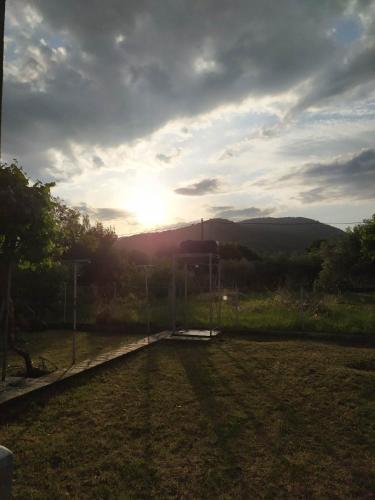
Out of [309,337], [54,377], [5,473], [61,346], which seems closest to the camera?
[5,473]

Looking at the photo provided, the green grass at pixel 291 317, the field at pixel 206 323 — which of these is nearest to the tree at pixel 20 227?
the field at pixel 206 323

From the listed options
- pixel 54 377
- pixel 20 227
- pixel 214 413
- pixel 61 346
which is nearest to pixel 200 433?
pixel 214 413

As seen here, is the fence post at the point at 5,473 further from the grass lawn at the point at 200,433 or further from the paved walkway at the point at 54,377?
the paved walkway at the point at 54,377

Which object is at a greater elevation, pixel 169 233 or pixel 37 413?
pixel 169 233

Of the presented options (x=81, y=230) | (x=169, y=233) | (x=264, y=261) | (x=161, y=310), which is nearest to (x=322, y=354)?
(x=161, y=310)

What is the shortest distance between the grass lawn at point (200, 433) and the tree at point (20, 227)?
166 cm

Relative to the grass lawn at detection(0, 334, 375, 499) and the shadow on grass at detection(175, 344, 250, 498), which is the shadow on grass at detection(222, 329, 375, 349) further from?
the grass lawn at detection(0, 334, 375, 499)

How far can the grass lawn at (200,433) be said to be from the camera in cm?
377

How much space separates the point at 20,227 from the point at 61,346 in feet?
18.7

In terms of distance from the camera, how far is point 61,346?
11.0 m

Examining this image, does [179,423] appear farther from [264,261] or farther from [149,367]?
[264,261]

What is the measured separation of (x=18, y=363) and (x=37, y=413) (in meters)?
3.40

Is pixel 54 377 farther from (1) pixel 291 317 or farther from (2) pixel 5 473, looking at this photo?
(1) pixel 291 317

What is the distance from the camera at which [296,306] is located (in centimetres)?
1597
